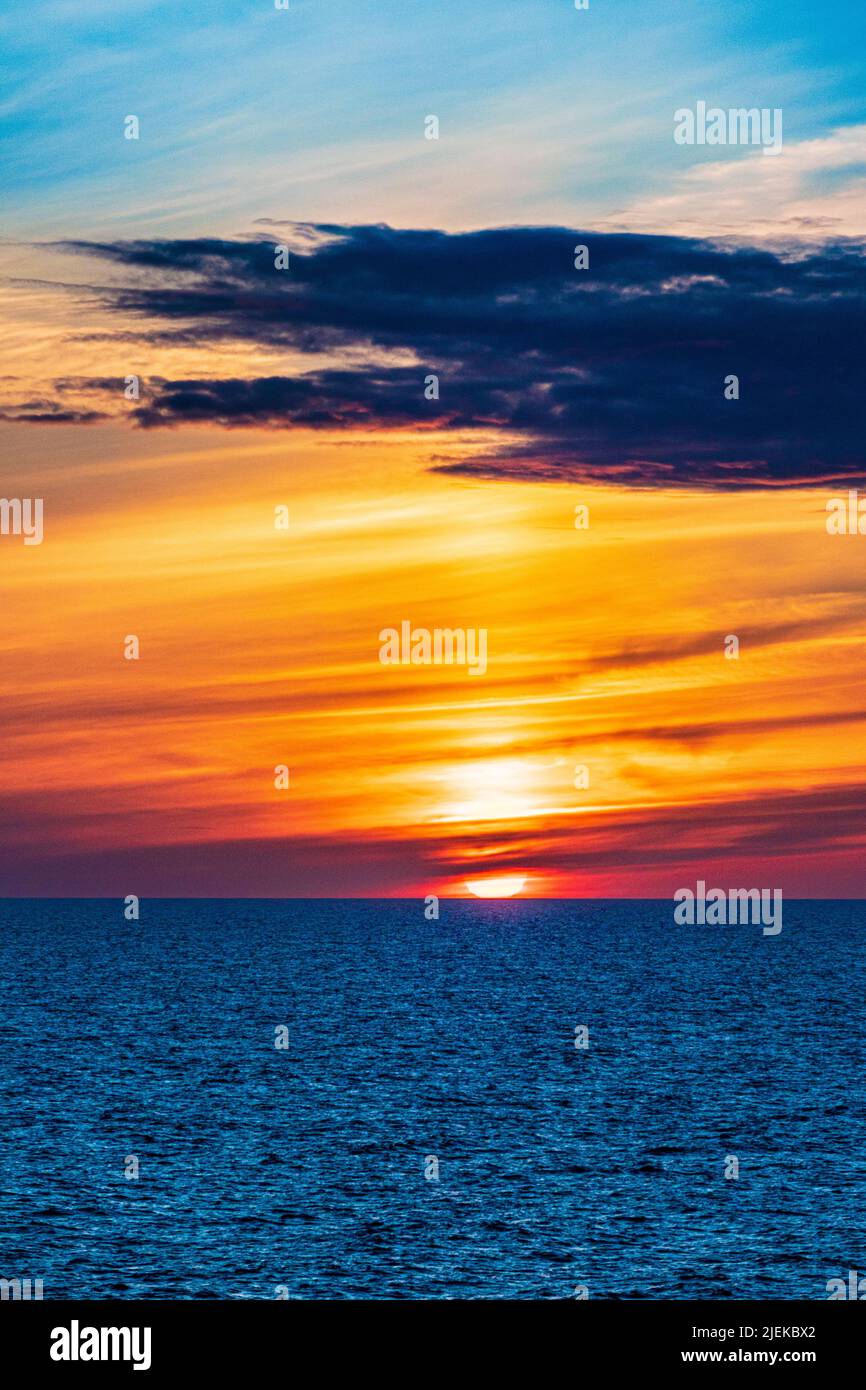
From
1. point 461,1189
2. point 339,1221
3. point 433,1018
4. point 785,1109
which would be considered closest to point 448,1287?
point 339,1221

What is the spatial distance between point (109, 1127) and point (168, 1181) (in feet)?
51.8

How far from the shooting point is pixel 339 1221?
72562 mm

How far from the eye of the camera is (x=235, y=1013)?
181 m

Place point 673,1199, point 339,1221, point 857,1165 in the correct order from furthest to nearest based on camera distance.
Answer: point 857,1165 → point 673,1199 → point 339,1221

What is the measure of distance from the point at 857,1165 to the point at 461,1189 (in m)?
22.8

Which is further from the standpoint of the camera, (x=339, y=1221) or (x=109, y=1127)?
(x=109, y=1127)
